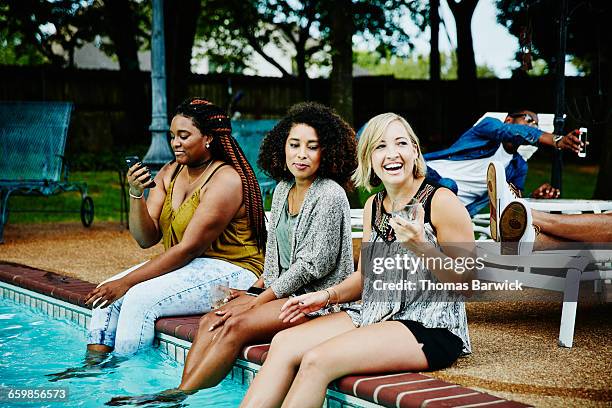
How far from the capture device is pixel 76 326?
5.46 metres

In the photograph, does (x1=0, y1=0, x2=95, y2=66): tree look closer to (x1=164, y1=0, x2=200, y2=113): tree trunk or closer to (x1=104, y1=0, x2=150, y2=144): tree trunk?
(x1=104, y1=0, x2=150, y2=144): tree trunk

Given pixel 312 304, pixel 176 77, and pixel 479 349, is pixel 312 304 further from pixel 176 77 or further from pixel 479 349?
pixel 176 77

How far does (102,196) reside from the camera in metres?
14.5

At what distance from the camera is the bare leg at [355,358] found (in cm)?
298

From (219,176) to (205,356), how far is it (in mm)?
1214

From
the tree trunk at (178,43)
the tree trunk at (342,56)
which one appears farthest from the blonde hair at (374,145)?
the tree trunk at (178,43)

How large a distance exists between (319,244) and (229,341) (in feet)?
1.94

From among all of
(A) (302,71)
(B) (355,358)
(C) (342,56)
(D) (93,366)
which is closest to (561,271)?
(B) (355,358)

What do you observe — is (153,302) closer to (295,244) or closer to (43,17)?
(295,244)

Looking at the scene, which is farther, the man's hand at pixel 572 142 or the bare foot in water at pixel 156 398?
the man's hand at pixel 572 142

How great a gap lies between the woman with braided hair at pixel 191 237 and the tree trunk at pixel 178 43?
12795 mm

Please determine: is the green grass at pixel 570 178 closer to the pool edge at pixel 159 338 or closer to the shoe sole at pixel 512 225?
the pool edge at pixel 159 338

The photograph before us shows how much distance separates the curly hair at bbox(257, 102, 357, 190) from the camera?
3.83m

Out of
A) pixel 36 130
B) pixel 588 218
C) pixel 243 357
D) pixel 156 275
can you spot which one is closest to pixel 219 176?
pixel 156 275
